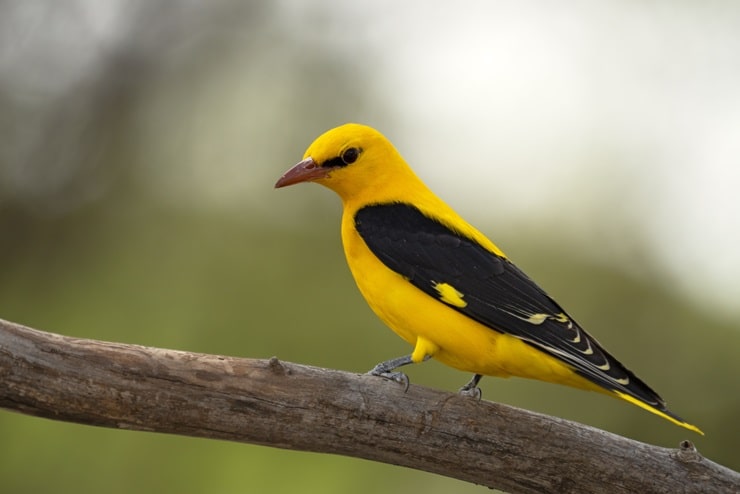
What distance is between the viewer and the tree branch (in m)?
4.18

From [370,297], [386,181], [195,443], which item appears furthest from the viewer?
[195,443]

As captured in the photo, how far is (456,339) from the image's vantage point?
187 inches

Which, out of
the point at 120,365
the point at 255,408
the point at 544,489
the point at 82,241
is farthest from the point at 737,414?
the point at 82,241

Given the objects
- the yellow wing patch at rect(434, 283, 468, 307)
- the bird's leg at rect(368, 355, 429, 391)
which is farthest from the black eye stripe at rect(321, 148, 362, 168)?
the bird's leg at rect(368, 355, 429, 391)

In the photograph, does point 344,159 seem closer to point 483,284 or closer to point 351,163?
point 351,163

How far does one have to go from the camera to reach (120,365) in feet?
14.0

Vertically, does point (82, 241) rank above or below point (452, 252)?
above

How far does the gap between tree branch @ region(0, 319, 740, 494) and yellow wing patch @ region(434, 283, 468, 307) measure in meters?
0.49

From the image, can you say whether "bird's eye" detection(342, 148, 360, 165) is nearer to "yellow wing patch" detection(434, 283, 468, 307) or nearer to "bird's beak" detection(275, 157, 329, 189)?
"bird's beak" detection(275, 157, 329, 189)

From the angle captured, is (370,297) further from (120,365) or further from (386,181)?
(120,365)

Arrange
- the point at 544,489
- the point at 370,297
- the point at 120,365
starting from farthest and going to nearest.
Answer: the point at 370,297 → the point at 544,489 → the point at 120,365

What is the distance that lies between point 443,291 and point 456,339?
275 mm

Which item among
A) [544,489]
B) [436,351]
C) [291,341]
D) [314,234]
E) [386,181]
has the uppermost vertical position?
[314,234]

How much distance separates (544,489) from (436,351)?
3.00 ft
